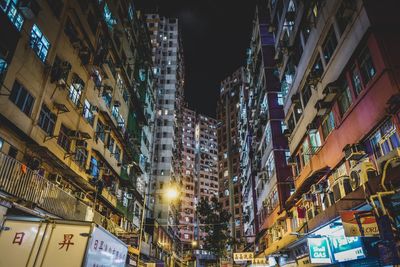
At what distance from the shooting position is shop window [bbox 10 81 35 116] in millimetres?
14781

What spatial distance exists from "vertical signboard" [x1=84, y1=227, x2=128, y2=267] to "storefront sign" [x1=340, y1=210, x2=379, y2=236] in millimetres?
7662

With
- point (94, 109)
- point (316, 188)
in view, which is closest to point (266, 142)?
point (316, 188)

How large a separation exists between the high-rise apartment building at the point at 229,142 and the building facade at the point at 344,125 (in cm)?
7073

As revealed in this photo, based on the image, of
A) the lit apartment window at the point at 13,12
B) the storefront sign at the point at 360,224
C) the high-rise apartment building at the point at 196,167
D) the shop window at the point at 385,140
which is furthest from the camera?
the high-rise apartment building at the point at 196,167

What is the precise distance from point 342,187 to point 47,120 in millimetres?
16739

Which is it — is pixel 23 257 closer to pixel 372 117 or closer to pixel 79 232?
pixel 79 232

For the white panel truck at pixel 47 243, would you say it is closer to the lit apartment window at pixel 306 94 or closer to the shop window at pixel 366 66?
the shop window at pixel 366 66

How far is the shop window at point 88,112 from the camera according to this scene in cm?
2300

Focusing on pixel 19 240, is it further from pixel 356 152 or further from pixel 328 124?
pixel 328 124

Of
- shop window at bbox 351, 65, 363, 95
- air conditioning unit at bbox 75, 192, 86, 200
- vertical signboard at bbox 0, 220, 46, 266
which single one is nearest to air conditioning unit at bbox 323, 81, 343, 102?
shop window at bbox 351, 65, 363, 95

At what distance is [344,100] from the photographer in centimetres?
1501

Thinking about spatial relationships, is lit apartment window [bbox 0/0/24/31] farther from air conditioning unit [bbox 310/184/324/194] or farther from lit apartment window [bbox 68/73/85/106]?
air conditioning unit [bbox 310/184/324/194]

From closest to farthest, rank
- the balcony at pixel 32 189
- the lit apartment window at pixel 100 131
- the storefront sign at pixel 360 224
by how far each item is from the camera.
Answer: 1. the storefront sign at pixel 360 224
2. the balcony at pixel 32 189
3. the lit apartment window at pixel 100 131

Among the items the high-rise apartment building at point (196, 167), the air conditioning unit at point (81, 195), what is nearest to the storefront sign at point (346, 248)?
the air conditioning unit at point (81, 195)
